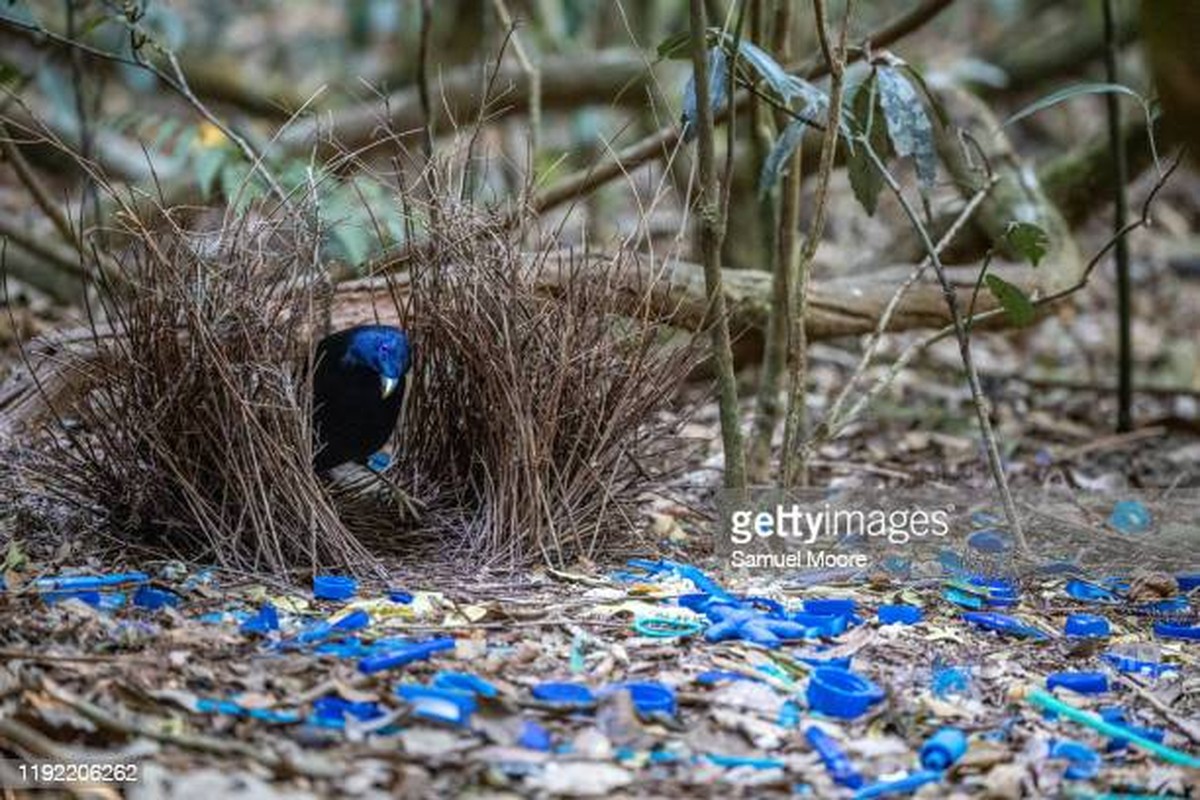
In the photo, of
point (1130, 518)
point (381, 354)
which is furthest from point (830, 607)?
point (1130, 518)

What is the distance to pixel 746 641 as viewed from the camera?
2.57m

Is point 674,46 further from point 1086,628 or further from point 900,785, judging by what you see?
point 900,785

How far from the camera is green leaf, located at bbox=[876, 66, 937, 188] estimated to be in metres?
3.11

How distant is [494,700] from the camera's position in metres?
2.20

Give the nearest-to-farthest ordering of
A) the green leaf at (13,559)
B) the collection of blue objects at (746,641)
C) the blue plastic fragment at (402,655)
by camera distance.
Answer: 1. the collection of blue objects at (746,641)
2. the blue plastic fragment at (402,655)
3. the green leaf at (13,559)

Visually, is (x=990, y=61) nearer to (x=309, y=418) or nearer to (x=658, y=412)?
(x=658, y=412)

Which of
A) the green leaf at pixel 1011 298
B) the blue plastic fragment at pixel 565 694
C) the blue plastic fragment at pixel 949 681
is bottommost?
the blue plastic fragment at pixel 949 681

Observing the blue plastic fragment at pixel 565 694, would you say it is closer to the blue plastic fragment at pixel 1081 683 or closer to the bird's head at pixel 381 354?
the blue plastic fragment at pixel 1081 683

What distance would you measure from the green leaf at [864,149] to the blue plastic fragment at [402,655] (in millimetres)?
1283

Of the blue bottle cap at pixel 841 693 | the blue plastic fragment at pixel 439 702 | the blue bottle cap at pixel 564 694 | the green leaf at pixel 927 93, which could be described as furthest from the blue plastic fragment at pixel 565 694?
the green leaf at pixel 927 93

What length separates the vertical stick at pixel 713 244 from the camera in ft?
9.26

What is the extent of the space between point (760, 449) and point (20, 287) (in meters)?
2.78

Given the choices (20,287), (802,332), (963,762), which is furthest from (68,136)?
(963,762)

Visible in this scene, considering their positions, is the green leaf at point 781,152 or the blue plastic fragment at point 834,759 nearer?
the blue plastic fragment at point 834,759
